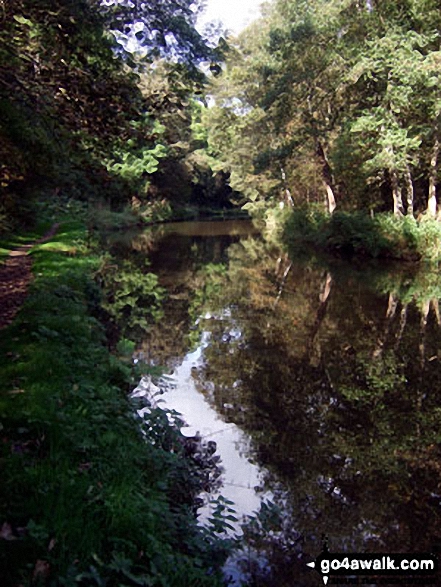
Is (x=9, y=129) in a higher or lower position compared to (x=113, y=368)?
higher

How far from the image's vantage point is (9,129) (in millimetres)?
7027

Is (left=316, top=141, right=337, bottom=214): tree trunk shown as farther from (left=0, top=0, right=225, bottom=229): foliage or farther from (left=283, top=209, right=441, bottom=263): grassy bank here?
(left=0, top=0, right=225, bottom=229): foliage

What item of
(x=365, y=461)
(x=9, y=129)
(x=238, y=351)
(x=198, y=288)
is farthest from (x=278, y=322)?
(x=9, y=129)

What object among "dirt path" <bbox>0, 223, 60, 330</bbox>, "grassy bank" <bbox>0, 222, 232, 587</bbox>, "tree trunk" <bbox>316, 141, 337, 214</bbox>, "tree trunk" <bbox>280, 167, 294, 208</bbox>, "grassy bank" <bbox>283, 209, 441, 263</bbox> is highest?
"tree trunk" <bbox>280, 167, 294, 208</bbox>

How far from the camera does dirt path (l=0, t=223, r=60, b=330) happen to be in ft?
29.3

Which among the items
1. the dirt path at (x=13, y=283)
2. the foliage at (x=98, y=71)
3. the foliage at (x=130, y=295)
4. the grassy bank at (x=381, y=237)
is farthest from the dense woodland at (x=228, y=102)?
the foliage at (x=130, y=295)

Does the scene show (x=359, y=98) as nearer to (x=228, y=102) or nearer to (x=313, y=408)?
(x=313, y=408)

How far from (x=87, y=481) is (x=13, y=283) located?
30.7ft

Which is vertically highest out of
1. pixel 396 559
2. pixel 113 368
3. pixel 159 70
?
pixel 159 70

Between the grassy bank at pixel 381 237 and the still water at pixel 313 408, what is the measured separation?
427cm

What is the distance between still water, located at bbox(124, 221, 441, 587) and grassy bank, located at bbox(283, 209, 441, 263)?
427 centimetres

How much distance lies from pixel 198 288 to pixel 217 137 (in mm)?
33737

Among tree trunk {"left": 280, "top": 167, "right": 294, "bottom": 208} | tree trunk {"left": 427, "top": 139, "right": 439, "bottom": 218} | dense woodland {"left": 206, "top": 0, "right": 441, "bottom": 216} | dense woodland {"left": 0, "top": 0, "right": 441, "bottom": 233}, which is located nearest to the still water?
dense woodland {"left": 0, "top": 0, "right": 441, "bottom": 233}

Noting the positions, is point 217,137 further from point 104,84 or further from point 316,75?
point 104,84
